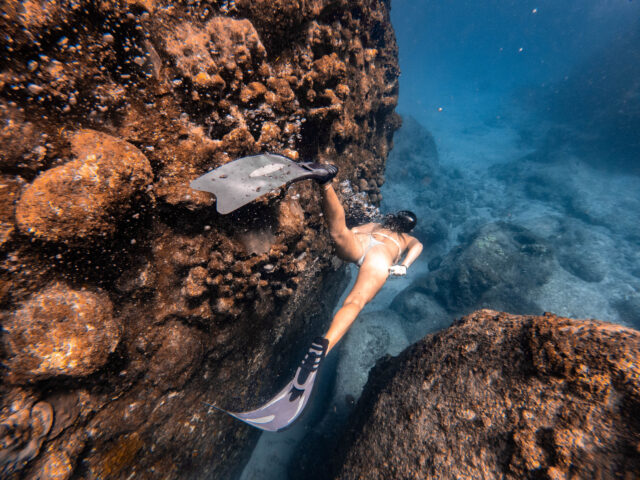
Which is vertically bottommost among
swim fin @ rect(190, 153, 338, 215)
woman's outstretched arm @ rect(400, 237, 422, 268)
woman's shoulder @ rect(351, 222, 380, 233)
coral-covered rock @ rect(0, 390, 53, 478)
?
woman's outstretched arm @ rect(400, 237, 422, 268)

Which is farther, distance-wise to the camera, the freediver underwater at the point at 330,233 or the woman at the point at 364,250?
the woman at the point at 364,250

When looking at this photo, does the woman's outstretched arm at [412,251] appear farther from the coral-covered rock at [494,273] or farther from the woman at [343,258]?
the coral-covered rock at [494,273]

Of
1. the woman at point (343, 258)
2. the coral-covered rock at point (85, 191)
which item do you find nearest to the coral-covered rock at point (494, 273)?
the woman at point (343, 258)

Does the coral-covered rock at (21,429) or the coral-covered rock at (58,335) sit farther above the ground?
the coral-covered rock at (58,335)

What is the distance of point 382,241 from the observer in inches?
186

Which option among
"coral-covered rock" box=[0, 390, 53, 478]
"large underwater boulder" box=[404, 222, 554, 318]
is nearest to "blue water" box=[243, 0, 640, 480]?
"large underwater boulder" box=[404, 222, 554, 318]

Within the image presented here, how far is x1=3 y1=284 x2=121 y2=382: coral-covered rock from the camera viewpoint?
136cm

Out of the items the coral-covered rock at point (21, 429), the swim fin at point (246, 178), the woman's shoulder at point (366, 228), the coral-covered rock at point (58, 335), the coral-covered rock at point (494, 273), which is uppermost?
the swim fin at point (246, 178)

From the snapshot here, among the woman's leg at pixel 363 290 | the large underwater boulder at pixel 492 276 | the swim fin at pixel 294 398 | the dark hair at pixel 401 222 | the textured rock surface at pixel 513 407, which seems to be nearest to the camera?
the textured rock surface at pixel 513 407

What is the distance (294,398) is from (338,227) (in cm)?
248

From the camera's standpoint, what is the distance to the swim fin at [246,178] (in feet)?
6.16

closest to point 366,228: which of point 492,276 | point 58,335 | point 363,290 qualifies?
point 363,290

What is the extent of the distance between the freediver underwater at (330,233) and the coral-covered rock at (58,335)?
994 mm

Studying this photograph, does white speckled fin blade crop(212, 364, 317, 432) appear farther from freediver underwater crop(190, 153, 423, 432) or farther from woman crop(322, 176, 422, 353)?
woman crop(322, 176, 422, 353)
